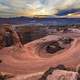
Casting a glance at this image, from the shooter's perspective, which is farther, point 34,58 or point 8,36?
point 8,36

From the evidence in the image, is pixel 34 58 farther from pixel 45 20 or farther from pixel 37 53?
pixel 45 20

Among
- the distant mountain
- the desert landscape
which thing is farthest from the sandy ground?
the distant mountain

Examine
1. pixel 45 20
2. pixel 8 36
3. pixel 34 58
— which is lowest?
pixel 34 58

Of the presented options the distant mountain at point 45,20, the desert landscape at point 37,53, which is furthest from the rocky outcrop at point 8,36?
the distant mountain at point 45,20

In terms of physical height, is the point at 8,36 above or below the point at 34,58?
above

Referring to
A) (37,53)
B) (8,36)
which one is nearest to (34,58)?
(37,53)

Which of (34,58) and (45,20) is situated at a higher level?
(45,20)

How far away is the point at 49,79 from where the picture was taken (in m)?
3.54

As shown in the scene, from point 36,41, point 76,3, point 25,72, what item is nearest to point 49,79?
point 25,72

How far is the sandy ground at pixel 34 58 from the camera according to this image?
367 centimetres

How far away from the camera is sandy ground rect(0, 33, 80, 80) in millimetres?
3674

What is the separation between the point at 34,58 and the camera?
12.3 ft

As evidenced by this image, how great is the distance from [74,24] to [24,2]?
2.80 ft

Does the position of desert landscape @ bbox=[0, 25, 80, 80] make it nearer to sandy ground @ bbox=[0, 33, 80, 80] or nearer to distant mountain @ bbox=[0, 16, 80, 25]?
sandy ground @ bbox=[0, 33, 80, 80]
